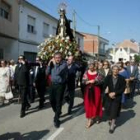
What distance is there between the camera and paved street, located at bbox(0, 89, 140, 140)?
7925 mm

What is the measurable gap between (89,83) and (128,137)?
6.86 feet

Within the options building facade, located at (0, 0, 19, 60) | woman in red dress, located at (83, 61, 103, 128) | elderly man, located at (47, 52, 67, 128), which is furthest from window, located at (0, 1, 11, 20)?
woman in red dress, located at (83, 61, 103, 128)

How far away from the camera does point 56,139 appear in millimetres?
7559

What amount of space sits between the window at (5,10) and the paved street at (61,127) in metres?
13.7

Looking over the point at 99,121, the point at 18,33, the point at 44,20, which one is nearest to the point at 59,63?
the point at 99,121

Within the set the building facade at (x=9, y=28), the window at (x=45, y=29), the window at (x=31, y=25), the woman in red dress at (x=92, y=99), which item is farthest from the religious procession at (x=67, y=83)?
the window at (x=45, y=29)

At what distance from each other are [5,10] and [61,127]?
17399 millimetres

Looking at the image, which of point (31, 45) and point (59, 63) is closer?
point (59, 63)

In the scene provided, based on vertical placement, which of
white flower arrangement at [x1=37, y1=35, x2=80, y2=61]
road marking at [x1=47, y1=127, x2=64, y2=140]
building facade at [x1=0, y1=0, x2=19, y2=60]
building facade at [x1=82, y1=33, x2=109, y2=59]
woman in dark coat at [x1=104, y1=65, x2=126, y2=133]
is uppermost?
building facade at [x1=82, y1=33, x2=109, y2=59]

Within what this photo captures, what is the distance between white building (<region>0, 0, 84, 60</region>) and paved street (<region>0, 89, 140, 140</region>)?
14304 mm

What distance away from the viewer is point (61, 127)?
29.2ft

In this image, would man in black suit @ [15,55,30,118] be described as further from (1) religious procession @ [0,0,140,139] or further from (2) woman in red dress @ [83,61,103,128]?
(2) woman in red dress @ [83,61,103,128]

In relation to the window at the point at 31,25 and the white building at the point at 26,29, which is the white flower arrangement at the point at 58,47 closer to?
the white building at the point at 26,29

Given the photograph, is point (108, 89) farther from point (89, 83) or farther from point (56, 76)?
point (56, 76)
